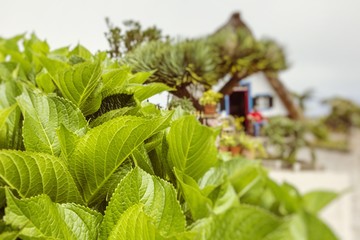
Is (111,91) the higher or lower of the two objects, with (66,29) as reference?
lower

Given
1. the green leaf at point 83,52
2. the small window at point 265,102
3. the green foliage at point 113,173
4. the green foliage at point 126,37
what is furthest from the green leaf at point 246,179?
the small window at point 265,102

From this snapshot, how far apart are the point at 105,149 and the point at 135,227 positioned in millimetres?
210

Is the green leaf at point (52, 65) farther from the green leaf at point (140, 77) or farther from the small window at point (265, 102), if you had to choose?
the small window at point (265, 102)

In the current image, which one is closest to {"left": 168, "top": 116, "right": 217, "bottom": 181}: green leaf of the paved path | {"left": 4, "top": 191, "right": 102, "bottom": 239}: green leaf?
{"left": 4, "top": 191, "right": 102, "bottom": 239}: green leaf

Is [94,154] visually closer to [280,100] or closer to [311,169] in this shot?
[311,169]

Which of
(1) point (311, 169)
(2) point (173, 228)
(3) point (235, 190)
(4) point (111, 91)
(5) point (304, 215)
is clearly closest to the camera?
(5) point (304, 215)

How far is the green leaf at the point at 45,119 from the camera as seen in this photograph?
0.94 metres

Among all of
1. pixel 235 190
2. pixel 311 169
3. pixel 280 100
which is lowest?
pixel 311 169

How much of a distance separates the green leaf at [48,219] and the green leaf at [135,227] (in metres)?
0.07

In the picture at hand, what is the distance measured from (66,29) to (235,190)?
2.76ft

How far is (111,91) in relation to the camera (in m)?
1.16

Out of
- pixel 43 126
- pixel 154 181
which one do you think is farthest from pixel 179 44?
pixel 154 181

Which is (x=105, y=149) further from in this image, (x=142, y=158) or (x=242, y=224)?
(x=242, y=224)

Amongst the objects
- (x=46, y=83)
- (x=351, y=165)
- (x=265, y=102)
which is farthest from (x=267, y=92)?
(x=46, y=83)
